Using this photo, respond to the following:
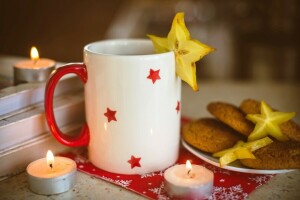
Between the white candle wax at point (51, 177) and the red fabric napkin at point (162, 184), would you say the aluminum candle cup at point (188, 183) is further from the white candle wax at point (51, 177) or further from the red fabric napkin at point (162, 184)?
the white candle wax at point (51, 177)

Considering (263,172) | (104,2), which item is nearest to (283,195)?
(263,172)

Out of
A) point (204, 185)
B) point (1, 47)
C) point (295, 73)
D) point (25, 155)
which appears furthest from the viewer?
point (295, 73)

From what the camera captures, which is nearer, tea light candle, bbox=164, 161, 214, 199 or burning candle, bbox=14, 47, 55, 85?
tea light candle, bbox=164, 161, 214, 199

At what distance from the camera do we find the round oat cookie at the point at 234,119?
0.66 m

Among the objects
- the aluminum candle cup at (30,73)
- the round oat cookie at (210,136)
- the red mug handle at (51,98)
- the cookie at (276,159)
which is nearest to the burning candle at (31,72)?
the aluminum candle cup at (30,73)

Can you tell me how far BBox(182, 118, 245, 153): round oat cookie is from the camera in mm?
656

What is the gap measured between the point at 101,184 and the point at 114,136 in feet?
0.26

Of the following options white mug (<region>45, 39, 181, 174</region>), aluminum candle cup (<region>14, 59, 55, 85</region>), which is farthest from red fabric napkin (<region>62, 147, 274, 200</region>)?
aluminum candle cup (<region>14, 59, 55, 85</region>)

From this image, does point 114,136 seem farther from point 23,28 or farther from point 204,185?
point 23,28

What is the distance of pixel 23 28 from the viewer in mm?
1750

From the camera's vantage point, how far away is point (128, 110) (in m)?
0.60

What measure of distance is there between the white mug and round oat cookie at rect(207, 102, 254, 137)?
8 centimetres

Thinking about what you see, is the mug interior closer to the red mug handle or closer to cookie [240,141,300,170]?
the red mug handle

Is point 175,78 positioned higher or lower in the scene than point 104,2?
lower
